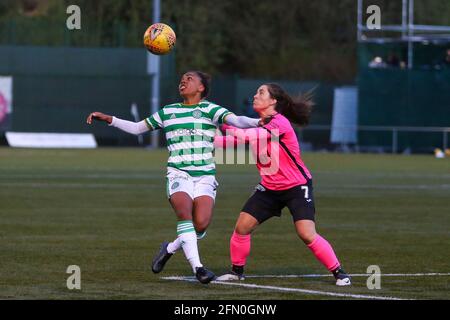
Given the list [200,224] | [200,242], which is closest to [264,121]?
[200,224]

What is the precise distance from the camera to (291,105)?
40.4ft

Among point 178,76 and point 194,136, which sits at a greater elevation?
point 194,136

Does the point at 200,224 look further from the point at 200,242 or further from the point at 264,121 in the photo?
the point at 200,242

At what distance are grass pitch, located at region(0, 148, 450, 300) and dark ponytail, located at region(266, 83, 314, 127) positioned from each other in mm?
1571

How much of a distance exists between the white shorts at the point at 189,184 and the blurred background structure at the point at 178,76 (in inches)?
1090

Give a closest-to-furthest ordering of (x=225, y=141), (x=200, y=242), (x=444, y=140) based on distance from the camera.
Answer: (x=225, y=141)
(x=200, y=242)
(x=444, y=140)

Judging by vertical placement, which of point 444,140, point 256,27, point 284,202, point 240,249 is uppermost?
point 256,27

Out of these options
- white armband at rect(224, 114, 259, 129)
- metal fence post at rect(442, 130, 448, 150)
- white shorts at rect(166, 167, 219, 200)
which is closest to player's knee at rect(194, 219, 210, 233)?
white shorts at rect(166, 167, 219, 200)

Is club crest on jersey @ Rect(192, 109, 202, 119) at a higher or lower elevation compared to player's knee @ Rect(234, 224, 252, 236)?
higher

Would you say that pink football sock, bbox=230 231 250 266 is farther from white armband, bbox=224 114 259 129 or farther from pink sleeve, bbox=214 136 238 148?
white armband, bbox=224 114 259 129

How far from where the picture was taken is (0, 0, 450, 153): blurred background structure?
4531cm

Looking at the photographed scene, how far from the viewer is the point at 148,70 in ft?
164

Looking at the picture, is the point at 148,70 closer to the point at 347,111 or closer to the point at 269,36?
the point at 347,111

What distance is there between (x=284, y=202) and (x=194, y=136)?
1.08 metres
